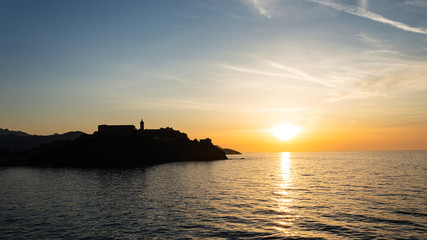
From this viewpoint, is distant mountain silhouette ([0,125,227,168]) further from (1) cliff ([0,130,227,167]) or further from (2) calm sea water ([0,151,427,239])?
(2) calm sea water ([0,151,427,239])

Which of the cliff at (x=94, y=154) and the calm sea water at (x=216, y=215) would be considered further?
the cliff at (x=94, y=154)

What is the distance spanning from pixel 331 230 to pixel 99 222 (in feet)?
87.2

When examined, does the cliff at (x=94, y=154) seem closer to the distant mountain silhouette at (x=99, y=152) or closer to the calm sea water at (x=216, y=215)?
the distant mountain silhouette at (x=99, y=152)

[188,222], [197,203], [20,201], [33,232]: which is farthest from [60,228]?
[20,201]

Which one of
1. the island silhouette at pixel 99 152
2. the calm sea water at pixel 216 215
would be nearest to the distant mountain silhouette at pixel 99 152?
the island silhouette at pixel 99 152

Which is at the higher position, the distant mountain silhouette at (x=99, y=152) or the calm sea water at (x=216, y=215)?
the distant mountain silhouette at (x=99, y=152)

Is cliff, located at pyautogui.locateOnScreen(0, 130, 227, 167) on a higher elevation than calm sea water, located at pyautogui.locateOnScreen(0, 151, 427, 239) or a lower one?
higher

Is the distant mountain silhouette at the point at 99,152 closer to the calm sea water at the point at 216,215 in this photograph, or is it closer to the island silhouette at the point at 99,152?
the island silhouette at the point at 99,152

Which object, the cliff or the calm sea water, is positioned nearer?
the calm sea water

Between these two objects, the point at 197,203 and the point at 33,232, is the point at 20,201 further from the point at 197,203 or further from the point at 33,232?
the point at 197,203

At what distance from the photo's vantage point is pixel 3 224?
101 ft

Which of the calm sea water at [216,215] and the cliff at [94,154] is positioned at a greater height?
the cliff at [94,154]

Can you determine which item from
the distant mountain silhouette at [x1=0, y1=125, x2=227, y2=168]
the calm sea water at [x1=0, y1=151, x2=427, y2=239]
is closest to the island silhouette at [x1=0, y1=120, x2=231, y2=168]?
the distant mountain silhouette at [x1=0, y1=125, x2=227, y2=168]

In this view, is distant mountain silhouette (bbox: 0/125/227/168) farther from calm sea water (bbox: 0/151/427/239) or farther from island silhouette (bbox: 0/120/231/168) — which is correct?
calm sea water (bbox: 0/151/427/239)
